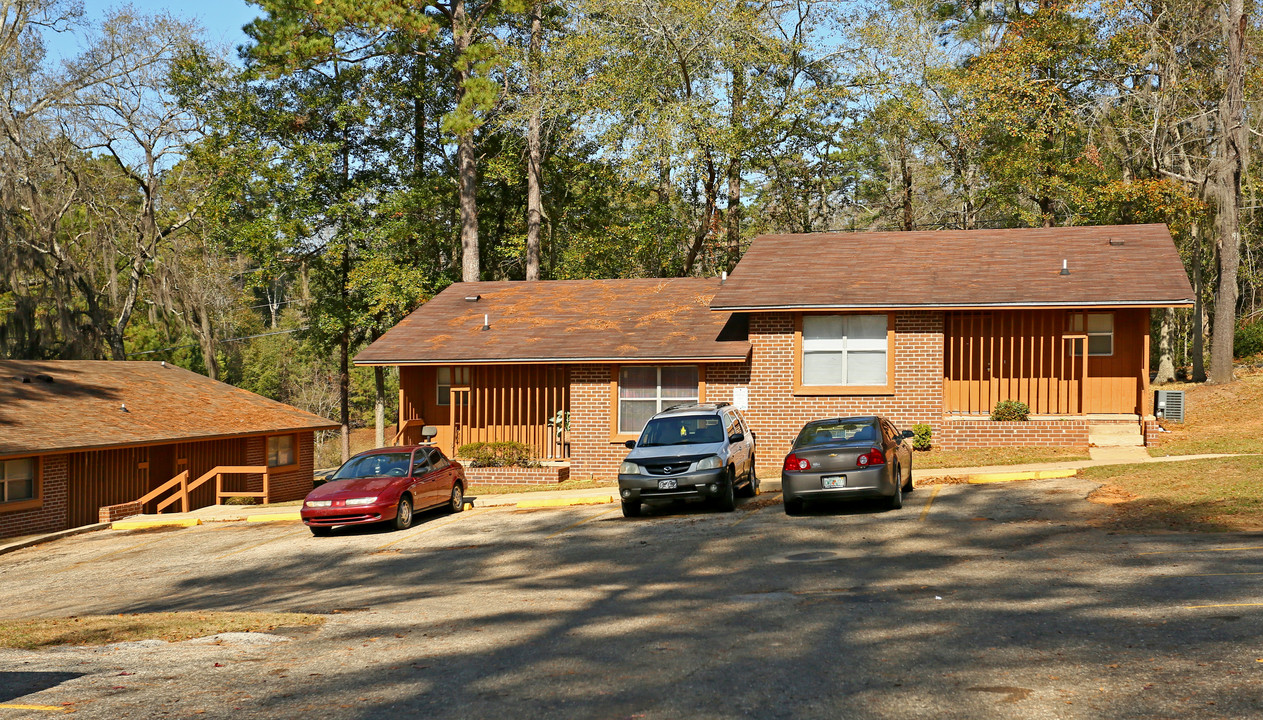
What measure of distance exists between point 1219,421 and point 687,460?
54.2 feet

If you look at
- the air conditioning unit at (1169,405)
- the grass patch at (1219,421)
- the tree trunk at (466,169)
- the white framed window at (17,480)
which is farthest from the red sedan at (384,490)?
the tree trunk at (466,169)

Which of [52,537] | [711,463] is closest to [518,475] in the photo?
[711,463]

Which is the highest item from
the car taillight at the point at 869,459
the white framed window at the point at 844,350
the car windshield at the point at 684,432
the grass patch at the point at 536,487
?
the white framed window at the point at 844,350

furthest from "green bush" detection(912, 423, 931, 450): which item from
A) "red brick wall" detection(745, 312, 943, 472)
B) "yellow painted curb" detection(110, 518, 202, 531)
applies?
"yellow painted curb" detection(110, 518, 202, 531)

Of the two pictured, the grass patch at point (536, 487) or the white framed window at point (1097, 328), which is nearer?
the grass patch at point (536, 487)

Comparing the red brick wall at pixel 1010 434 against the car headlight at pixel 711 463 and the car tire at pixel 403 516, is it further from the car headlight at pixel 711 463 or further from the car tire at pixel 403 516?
the car tire at pixel 403 516

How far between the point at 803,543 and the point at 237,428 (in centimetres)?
2211

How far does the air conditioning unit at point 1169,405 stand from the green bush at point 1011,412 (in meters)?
5.32

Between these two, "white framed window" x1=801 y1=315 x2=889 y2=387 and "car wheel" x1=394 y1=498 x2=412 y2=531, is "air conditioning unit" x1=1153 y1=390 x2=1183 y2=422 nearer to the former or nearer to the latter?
"white framed window" x1=801 y1=315 x2=889 y2=387

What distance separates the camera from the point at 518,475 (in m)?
26.1

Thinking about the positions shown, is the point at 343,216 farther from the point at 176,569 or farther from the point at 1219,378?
the point at 1219,378

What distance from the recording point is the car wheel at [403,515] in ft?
61.9

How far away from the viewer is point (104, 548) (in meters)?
21.4

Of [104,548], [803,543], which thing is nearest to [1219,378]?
[803,543]
